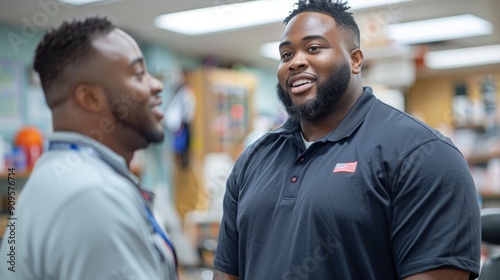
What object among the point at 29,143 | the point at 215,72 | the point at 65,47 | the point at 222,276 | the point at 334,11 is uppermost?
the point at 334,11

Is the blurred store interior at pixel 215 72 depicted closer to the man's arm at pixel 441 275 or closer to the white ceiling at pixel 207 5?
the white ceiling at pixel 207 5

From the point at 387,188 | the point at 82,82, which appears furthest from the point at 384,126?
the point at 82,82

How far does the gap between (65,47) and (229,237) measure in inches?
32.1

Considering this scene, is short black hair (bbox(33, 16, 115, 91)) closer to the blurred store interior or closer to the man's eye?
the man's eye

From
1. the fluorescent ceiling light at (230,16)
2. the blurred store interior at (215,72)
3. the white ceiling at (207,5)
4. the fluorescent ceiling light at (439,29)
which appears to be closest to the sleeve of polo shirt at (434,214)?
the blurred store interior at (215,72)

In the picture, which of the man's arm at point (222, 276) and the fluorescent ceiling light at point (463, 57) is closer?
the man's arm at point (222, 276)

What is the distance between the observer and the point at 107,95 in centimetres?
129

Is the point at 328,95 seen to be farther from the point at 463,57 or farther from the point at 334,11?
the point at 463,57

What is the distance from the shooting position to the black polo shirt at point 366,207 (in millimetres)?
1458

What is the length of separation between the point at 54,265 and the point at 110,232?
11cm

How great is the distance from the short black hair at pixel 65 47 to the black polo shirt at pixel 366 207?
2.18ft

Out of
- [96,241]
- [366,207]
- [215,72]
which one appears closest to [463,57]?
[215,72]

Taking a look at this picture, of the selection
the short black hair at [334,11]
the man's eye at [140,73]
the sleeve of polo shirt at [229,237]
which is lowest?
the sleeve of polo shirt at [229,237]

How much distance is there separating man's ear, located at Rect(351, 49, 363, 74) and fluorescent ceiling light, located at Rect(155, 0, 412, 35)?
3.45 metres
